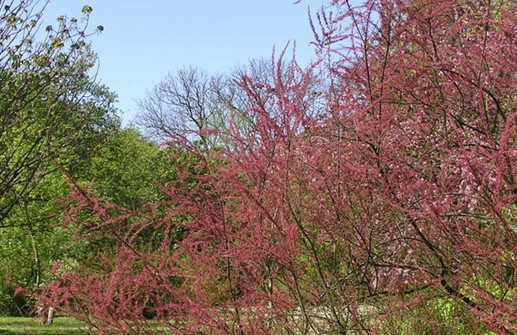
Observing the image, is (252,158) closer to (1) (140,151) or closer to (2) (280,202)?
(2) (280,202)

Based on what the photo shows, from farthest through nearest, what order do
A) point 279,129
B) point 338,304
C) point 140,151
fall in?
point 140,151 → point 338,304 → point 279,129

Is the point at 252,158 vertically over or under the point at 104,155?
under

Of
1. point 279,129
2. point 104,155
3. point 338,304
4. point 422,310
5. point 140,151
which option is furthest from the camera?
point 140,151

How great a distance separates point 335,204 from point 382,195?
0.26 metres

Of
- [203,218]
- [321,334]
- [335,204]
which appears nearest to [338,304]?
[321,334]

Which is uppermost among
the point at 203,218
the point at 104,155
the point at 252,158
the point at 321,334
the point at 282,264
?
the point at 104,155

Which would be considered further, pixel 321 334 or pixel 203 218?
pixel 203 218

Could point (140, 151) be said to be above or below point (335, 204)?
above

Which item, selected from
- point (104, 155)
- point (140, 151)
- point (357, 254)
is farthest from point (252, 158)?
point (140, 151)

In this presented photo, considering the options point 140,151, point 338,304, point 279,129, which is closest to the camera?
point 279,129

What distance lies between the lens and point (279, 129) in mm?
3381

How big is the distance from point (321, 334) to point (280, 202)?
0.64 metres

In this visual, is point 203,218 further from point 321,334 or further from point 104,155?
point 104,155

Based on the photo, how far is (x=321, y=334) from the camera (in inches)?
136
